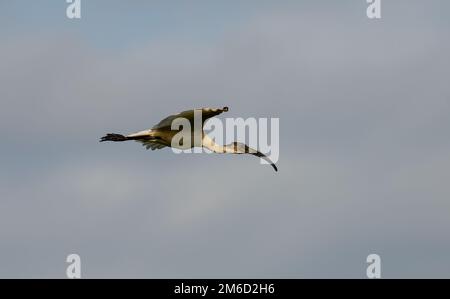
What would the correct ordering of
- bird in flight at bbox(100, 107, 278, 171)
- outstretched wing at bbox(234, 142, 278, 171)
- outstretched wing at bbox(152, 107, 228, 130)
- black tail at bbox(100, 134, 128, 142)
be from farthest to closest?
outstretched wing at bbox(234, 142, 278, 171) < black tail at bbox(100, 134, 128, 142) < bird in flight at bbox(100, 107, 278, 171) < outstretched wing at bbox(152, 107, 228, 130)

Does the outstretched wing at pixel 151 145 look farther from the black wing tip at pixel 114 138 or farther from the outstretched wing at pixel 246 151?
the outstretched wing at pixel 246 151

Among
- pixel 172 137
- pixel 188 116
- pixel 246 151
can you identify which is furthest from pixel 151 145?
pixel 246 151

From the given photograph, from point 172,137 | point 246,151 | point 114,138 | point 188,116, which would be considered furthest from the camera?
point 246,151

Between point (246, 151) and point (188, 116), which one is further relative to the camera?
point (246, 151)

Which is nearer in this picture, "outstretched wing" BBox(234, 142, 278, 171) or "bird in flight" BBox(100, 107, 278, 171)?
"bird in flight" BBox(100, 107, 278, 171)

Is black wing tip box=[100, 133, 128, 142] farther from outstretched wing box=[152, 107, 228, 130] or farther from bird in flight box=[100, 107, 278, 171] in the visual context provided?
outstretched wing box=[152, 107, 228, 130]

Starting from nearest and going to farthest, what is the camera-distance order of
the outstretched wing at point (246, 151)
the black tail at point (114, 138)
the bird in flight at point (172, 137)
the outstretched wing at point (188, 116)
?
1. the outstretched wing at point (188, 116)
2. the bird in flight at point (172, 137)
3. the black tail at point (114, 138)
4. the outstretched wing at point (246, 151)

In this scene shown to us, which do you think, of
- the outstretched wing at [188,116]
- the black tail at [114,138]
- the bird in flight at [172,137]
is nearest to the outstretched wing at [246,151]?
the bird in flight at [172,137]

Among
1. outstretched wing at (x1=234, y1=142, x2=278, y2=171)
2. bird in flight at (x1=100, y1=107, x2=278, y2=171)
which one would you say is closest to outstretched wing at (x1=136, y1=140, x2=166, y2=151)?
bird in flight at (x1=100, y1=107, x2=278, y2=171)

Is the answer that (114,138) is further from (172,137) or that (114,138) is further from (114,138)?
(172,137)

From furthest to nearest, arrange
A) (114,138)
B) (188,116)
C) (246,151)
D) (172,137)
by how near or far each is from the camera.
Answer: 1. (246,151)
2. (114,138)
3. (172,137)
4. (188,116)
